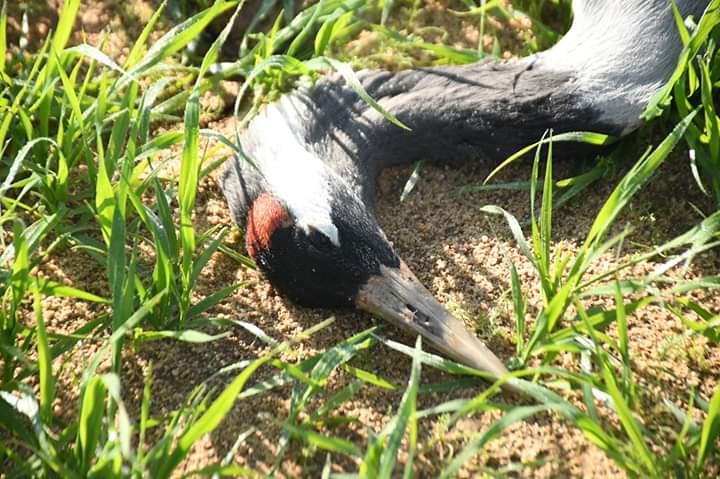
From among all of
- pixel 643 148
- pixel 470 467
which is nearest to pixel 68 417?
pixel 470 467

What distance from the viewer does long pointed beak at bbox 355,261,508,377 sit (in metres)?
2.15

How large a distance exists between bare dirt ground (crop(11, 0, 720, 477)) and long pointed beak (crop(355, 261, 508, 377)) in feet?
0.28

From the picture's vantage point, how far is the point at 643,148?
2.87 m

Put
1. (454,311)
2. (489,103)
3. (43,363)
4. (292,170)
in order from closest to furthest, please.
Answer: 1. (43,363)
2. (454,311)
3. (292,170)
4. (489,103)

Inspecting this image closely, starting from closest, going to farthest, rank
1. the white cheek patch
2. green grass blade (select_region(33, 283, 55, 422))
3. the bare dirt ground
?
green grass blade (select_region(33, 283, 55, 422))
the bare dirt ground
the white cheek patch

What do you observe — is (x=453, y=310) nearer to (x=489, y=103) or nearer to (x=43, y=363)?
(x=489, y=103)

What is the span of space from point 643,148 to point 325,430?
5.26ft

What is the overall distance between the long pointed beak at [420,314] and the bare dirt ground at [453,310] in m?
0.09

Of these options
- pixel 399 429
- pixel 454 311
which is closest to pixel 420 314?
pixel 454 311

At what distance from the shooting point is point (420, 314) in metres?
2.25

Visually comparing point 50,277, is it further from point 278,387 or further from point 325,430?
point 325,430

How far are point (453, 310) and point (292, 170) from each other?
68cm

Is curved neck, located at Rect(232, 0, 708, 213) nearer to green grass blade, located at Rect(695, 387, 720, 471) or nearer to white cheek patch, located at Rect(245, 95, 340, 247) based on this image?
white cheek patch, located at Rect(245, 95, 340, 247)

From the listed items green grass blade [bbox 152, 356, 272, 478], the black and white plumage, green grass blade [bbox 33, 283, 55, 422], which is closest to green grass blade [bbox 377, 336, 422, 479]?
green grass blade [bbox 152, 356, 272, 478]
